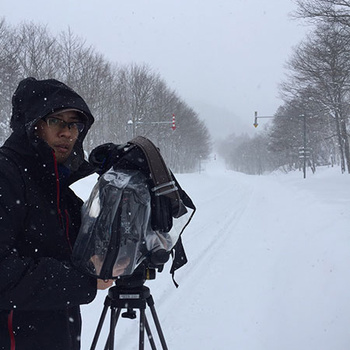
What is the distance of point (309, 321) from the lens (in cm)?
412

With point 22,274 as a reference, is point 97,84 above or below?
above

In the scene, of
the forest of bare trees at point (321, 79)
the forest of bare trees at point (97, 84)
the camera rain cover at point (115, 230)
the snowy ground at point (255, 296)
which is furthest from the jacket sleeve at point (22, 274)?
the forest of bare trees at point (97, 84)

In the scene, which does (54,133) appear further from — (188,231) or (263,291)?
(188,231)

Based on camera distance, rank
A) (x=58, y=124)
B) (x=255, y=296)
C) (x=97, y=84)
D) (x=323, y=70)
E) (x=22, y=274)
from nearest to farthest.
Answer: (x=22, y=274), (x=58, y=124), (x=255, y=296), (x=323, y=70), (x=97, y=84)

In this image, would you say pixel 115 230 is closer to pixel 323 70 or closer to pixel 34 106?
pixel 34 106

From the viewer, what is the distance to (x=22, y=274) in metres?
1.43

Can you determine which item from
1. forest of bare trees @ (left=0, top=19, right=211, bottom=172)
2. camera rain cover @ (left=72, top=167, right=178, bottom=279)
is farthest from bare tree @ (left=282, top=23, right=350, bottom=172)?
camera rain cover @ (left=72, top=167, right=178, bottom=279)

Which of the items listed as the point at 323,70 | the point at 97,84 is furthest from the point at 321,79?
the point at 97,84

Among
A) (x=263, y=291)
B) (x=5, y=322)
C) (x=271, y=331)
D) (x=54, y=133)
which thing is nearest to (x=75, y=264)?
(x=5, y=322)

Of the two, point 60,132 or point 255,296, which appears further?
point 255,296

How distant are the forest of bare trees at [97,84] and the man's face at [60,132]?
21152 mm

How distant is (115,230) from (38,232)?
39cm

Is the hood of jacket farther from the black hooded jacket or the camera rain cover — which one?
the camera rain cover

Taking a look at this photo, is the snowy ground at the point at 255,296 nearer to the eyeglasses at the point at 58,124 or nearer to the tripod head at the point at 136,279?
the tripod head at the point at 136,279
